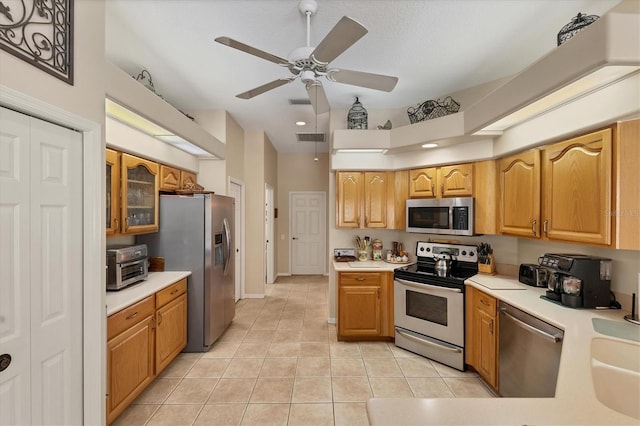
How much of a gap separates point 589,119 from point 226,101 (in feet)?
11.6

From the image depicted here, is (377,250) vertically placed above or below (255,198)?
below

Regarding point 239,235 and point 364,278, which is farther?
point 239,235

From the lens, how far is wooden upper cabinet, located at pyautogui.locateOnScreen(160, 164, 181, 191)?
3.20 m

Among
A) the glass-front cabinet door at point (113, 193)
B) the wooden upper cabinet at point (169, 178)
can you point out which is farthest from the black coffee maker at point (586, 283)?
the wooden upper cabinet at point (169, 178)

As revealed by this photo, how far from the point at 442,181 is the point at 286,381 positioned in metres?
2.60

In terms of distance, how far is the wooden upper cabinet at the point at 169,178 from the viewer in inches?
126

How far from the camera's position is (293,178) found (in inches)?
273

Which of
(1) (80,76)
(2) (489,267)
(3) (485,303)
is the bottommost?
(3) (485,303)

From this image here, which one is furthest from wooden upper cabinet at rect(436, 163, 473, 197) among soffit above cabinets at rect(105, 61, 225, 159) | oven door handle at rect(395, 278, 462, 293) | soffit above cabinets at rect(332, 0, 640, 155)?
soffit above cabinets at rect(105, 61, 225, 159)

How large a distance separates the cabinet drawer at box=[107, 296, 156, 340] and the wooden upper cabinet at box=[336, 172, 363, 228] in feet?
7.22

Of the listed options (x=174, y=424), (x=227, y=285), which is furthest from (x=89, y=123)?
(x=227, y=285)

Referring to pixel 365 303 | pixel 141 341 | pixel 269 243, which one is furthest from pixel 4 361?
pixel 269 243

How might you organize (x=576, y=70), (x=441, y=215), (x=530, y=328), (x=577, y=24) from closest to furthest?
(x=576, y=70) → (x=577, y=24) → (x=530, y=328) → (x=441, y=215)

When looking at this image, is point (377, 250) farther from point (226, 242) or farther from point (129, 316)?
point (129, 316)
